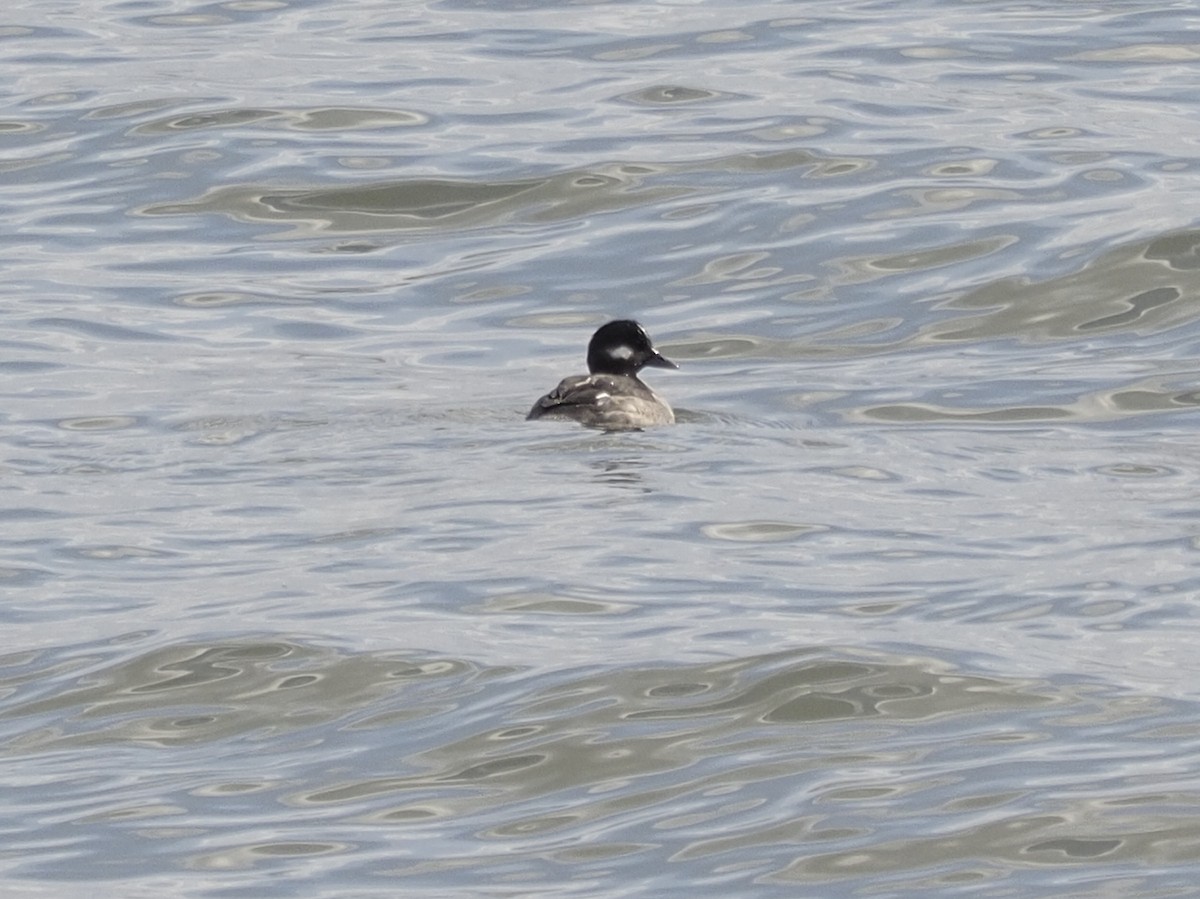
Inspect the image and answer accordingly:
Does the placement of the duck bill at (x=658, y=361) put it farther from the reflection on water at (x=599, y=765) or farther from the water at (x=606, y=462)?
the reflection on water at (x=599, y=765)

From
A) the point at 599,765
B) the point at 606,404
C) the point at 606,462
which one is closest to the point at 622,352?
the point at 606,404

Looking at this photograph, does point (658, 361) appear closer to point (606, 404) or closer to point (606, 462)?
point (606, 404)

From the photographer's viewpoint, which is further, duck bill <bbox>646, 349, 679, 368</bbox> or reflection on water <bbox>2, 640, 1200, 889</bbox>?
duck bill <bbox>646, 349, 679, 368</bbox>

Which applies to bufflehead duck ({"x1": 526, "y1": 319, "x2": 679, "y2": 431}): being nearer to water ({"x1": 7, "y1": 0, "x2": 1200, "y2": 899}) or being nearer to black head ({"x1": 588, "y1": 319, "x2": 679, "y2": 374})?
water ({"x1": 7, "y1": 0, "x2": 1200, "y2": 899})

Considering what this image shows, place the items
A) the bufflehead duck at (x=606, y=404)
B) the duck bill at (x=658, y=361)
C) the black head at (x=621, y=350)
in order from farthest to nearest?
the duck bill at (x=658, y=361), the black head at (x=621, y=350), the bufflehead duck at (x=606, y=404)

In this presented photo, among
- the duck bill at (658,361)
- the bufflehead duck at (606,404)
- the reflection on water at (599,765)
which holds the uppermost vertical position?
the reflection on water at (599,765)

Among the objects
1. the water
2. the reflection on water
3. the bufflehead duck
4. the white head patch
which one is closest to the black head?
the white head patch

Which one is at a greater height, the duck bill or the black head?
the black head

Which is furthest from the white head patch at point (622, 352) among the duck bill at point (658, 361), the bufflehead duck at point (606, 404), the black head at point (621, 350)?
the bufflehead duck at point (606, 404)

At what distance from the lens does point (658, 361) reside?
15.9 m

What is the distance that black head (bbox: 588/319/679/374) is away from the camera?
15539mm

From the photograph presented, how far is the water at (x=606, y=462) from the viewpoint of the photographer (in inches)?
327

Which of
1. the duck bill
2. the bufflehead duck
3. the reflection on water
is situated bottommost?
the duck bill

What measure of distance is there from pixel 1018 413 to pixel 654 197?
22.2 feet
